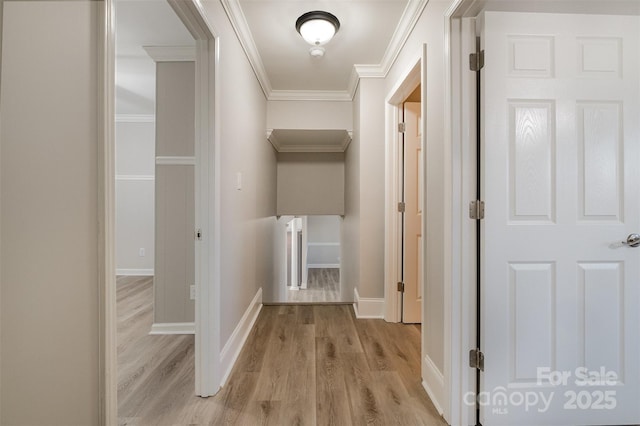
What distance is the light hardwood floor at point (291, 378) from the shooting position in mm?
1494

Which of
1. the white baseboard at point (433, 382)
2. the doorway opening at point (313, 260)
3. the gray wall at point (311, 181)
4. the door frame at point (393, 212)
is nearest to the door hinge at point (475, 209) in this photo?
the white baseboard at point (433, 382)

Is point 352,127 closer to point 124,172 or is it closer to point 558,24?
point 558,24

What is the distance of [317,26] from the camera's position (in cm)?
207

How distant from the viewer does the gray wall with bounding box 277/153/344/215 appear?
4.50 meters

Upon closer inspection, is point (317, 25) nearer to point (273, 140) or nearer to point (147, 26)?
point (147, 26)

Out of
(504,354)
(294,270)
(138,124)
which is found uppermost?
(138,124)

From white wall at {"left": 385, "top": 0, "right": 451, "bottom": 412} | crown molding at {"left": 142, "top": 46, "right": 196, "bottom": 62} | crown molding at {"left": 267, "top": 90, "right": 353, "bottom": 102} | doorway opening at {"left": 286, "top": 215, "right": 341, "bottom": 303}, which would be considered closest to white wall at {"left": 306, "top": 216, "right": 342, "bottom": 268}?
doorway opening at {"left": 286, "top": 215, "right": 341, "bottom": 303}

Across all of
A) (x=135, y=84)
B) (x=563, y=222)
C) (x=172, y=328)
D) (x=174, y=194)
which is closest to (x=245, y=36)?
(x=174, y=194)

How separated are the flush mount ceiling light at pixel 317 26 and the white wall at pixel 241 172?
52 centimetres

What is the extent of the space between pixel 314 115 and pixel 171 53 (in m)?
1.66

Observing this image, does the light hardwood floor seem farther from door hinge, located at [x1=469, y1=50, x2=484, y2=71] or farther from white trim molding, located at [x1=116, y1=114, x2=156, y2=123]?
white trim molding, located at [x1=116, y1=114, x2=156, y2=123]

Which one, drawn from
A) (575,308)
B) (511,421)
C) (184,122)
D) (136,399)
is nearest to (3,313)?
(136,399)

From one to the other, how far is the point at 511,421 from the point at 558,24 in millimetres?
1996

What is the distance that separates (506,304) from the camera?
1.40m
